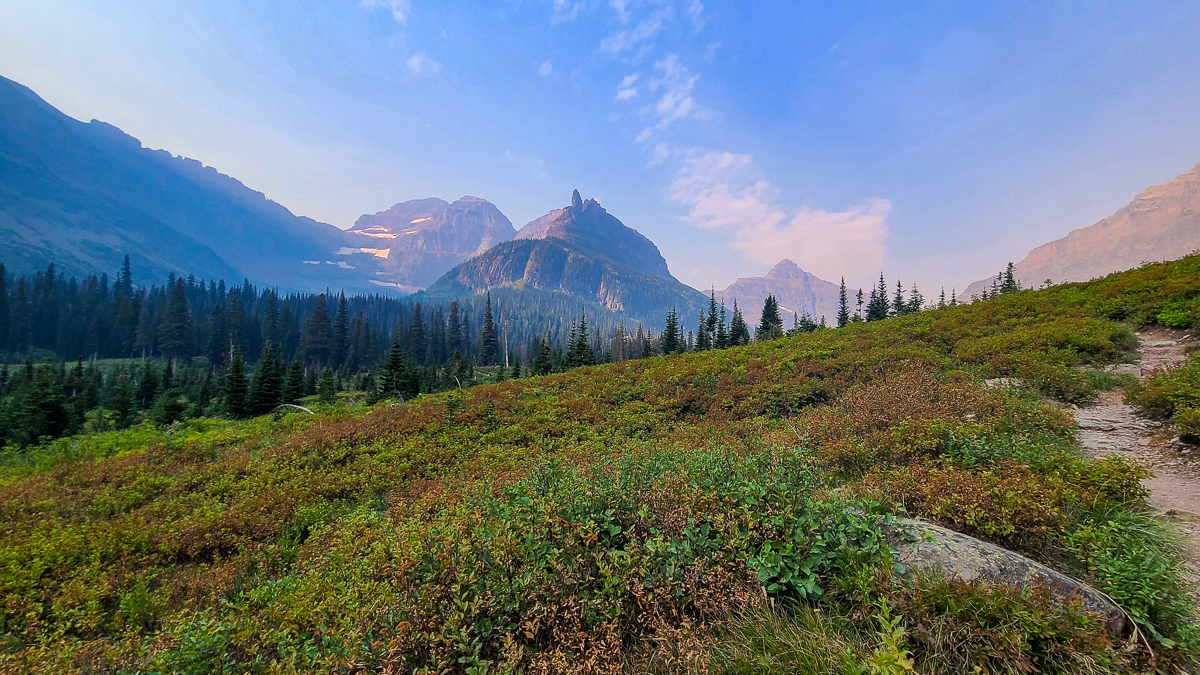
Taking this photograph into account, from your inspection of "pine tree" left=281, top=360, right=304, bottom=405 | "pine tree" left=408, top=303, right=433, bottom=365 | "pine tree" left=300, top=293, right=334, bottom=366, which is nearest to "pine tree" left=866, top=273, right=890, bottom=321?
"pine tree" left=281, top=360, right=304, bottom=405

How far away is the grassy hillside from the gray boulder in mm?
183

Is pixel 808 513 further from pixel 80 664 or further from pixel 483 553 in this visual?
pixel 80 664

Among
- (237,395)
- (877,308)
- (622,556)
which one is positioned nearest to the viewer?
(622,556)

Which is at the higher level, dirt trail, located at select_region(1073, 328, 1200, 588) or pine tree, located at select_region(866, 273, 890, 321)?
pine tree, located at select_region(866, 273, 890, 321)

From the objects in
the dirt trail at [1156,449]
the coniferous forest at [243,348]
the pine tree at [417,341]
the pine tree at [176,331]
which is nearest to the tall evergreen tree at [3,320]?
the coniferous forest at [243,348]

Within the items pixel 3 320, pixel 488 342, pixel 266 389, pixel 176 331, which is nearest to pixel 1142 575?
pixel 266 389

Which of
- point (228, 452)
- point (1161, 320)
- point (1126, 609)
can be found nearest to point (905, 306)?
point (1161, 320)

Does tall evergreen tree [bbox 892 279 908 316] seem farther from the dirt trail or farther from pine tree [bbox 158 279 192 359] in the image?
pine tree [bbox 158 279 192 359]

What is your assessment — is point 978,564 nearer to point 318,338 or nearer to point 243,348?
point 318,338

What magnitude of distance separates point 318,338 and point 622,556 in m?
91.2

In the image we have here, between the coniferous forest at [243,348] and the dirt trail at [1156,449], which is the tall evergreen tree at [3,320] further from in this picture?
the dirt trail at [1156,449]

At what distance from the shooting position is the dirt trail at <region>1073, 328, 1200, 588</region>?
4.16 m

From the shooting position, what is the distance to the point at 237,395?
28781 mm

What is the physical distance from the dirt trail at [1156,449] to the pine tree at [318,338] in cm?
9321
